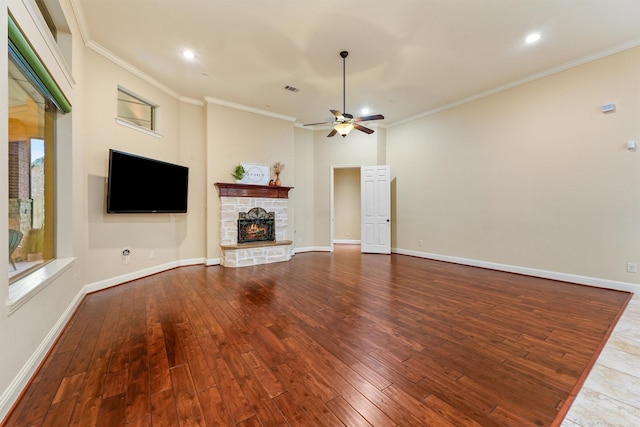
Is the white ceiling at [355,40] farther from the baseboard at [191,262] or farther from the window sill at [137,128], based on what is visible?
the baseboard at [191,262]

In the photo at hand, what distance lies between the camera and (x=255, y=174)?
19.5 ft

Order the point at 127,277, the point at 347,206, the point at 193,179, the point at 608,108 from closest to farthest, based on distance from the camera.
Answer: the point at 608,108 → the point at 127,277 → the point at 193,179 → the point at 347,206

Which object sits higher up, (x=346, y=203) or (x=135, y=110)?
(x=135, y=110)

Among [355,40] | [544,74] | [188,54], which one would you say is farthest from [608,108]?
[188,54]

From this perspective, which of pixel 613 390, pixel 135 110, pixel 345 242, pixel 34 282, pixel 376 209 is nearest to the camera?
pixel 613 390

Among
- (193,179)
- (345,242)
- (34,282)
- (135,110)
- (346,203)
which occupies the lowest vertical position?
(345,242)

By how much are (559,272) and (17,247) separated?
6873 mm

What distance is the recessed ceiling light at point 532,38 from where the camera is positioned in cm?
344

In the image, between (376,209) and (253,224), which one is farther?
(376,209)

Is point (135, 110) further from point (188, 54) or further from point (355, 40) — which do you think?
point (355, 40)

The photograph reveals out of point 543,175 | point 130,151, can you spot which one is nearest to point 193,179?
point 130,151

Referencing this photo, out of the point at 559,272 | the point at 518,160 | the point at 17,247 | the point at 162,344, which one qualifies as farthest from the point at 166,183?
the point at 559,272

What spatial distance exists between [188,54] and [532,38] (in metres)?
4.88

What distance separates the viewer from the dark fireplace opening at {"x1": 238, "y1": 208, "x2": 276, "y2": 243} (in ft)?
18.5
